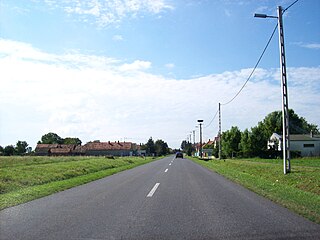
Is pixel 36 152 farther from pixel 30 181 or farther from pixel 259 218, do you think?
pixel 259 218

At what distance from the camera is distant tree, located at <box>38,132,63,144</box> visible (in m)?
160

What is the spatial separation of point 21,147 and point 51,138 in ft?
69.1

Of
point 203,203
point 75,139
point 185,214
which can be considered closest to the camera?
point 185,214

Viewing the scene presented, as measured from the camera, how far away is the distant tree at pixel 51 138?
160 meters

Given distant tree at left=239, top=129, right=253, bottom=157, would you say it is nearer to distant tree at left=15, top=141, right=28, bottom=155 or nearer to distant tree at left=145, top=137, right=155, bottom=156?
distant tree at left=145, top=137, right=155, bottom=156

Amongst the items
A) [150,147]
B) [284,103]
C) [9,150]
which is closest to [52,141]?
[9,150]

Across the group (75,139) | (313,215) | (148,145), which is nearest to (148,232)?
(313,215)

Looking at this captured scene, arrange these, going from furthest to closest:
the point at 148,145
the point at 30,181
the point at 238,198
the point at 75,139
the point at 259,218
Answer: the point at 75,139, the point at 148,145, the point at 30,181, the point at 238,198, the point at 259,218

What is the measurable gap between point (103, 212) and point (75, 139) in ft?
555

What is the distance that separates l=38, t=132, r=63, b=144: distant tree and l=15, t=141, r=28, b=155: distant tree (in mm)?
9920

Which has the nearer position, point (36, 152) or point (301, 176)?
point (301, 176)

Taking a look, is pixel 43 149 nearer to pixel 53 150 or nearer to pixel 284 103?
pixel 53 150

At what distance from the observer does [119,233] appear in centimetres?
639

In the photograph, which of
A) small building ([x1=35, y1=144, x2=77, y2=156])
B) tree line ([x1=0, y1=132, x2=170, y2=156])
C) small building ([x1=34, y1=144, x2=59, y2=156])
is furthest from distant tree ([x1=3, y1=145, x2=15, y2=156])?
small building ([x1=35, y1=144, x2=77, y2=156])
